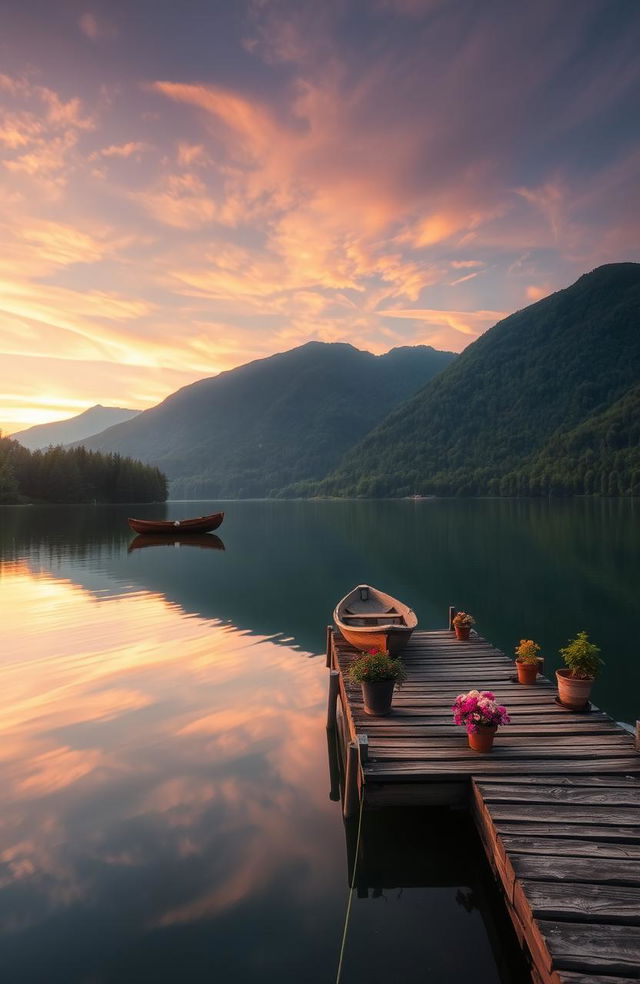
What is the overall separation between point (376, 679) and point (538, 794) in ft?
11.8

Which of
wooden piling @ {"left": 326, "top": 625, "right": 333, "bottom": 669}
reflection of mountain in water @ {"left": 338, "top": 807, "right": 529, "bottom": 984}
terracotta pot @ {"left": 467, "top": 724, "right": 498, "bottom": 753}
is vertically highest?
terracotta pot @ {"left": 467, "top": 724, "right": 498, "bottom": 753}

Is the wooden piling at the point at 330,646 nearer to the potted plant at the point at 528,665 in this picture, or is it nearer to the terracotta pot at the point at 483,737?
the potted plant at the point at 528,665

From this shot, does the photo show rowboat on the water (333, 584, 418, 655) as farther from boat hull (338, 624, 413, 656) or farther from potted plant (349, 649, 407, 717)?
potted plant (349, 649, 407, 717)

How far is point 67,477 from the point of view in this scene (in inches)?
5709

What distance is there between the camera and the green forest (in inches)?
5310

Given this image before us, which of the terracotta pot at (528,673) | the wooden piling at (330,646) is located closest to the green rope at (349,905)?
the terracotta pot at (528,673)

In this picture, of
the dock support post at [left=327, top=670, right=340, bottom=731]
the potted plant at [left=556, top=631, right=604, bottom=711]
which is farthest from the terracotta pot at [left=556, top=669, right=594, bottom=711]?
the dock support post at [left=327, top=670, right=340, bottom=731]

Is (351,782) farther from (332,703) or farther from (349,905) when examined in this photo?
(332,703)

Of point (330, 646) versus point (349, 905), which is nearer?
point (349, 905)

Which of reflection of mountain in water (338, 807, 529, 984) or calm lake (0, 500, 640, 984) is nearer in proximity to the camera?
reflection of mountain in water (338, 807, 529, 984)

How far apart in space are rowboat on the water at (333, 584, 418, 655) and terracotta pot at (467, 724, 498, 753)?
4.90 meters

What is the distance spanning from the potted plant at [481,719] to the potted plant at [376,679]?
185 centimetres

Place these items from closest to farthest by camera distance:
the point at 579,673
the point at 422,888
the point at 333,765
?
1. the point at 422,888
2. the point at 579,673
3. the point at 333,765

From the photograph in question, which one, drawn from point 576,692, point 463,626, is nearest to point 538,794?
point 576,692
